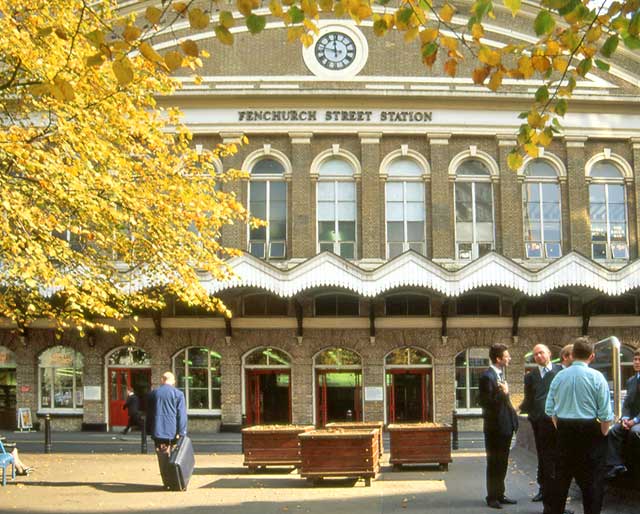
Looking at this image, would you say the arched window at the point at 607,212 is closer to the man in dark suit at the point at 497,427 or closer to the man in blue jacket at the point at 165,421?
the man in blue jacket at the point at 165,421

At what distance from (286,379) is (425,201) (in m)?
7.69

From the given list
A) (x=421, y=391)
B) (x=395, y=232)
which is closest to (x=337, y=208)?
(x=395, y=232)

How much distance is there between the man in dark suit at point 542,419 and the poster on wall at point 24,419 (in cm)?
2483

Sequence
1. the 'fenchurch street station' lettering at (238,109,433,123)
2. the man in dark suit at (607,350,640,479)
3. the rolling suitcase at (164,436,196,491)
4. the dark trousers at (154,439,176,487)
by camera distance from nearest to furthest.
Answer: the man in dark suit at (607,350,640,479) < the rolling suitcase at (164,436,196,491) < the dark trousers at (154,439,176,487) < the 'fenchurch street station' lettering at (238,109,433,123)

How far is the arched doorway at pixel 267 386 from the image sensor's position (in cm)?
3369

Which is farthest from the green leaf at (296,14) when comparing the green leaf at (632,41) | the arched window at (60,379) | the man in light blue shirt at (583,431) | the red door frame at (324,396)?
the arched window at (60,379)

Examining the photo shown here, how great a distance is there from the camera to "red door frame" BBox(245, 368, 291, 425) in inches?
1325

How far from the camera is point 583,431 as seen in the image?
31.2 feet

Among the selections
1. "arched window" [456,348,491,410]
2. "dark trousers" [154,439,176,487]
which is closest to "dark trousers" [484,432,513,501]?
"dark trousers" [154,439,176,487]

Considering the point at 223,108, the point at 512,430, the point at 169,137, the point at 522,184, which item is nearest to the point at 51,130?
the point at 169,137

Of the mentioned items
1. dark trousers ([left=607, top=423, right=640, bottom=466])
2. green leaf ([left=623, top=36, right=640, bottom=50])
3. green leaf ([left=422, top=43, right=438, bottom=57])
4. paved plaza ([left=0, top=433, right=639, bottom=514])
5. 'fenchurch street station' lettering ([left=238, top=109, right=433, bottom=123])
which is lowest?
paved plaza ([left=0, top=433, right=639, bottom=514])

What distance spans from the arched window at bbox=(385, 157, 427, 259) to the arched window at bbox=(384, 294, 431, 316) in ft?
4.92

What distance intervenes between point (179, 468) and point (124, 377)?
20.2 metres

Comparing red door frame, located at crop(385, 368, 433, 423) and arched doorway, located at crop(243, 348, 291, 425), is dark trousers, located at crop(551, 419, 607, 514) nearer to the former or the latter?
red door frame, located at crop(385, 368, 433, 423)
